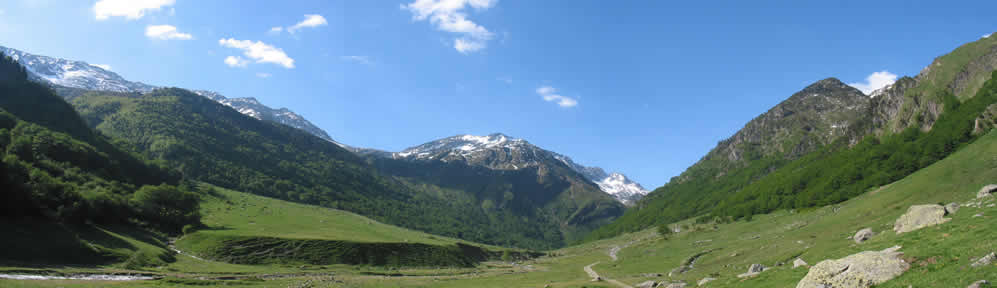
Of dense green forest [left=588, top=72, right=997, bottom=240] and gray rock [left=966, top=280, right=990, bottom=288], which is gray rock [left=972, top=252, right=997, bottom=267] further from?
dense green forest [left=588, top=72, right=997, bottom=240]

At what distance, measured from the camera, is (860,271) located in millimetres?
22828

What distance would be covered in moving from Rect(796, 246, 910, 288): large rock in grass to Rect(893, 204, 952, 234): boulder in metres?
15.8

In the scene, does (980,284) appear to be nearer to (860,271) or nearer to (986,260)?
(986,260)

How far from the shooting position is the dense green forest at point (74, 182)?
221 ft

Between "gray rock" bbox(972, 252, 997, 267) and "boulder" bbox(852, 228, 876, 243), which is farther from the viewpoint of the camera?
"boulder" bbox(852, 228, 876, 243)

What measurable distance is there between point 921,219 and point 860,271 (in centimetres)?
2199

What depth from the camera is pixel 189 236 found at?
102188mm

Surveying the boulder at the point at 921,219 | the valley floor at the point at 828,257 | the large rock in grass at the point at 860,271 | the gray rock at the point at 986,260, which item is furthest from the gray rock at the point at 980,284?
the boulder at the point at 921,219

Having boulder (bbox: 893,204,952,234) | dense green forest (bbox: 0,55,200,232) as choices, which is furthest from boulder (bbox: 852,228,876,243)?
dense green forest (bbox: 0,55,200,232)

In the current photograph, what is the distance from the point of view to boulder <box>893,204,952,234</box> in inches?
1373

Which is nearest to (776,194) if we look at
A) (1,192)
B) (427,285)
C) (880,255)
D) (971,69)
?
(971,69)

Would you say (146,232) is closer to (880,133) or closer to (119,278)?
(119,278)

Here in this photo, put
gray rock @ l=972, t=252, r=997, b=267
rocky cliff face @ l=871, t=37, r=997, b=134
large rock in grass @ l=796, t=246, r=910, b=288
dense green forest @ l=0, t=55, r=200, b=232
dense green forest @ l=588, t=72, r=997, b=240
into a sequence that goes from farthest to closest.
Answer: rocky cliff face @ l=871, t=37, r=997, b=134 → dense green forest @ l=588, t=72, r=997, b=240 → dense green forest @ l=0, t=55, r=200, b=232 → large rock in grass @ l=796, t=246, r=910, b=288 → gray rock @ l=972, t=252, r=997, b=267

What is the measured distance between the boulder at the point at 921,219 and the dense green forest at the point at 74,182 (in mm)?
111534
